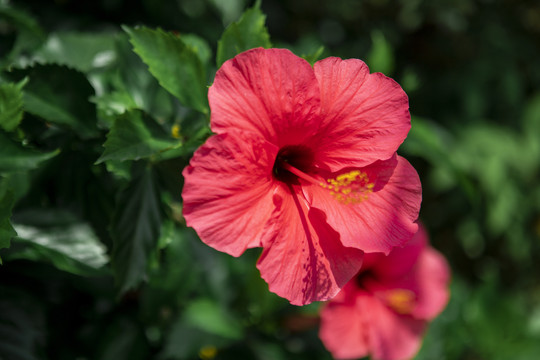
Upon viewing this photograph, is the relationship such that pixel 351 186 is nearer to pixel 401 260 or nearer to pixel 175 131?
pixel 175 131

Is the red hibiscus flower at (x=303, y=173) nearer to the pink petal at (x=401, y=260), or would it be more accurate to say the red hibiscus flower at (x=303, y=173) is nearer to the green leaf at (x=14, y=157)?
the green leaf at (x=14, y=157)

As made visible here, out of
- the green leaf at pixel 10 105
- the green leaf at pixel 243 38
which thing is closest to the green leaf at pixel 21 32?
the green leaf at pixel 10 105

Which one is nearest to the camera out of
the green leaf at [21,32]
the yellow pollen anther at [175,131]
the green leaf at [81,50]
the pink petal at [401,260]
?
the yellow pollen anther at [175,131]

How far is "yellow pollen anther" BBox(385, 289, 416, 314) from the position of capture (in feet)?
4.50

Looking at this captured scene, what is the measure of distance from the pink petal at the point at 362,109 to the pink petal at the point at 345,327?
573mm

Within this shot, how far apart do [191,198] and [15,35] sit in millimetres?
810

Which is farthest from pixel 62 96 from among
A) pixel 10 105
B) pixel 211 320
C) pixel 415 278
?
pixel 415 278

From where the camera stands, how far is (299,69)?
761 millimetres

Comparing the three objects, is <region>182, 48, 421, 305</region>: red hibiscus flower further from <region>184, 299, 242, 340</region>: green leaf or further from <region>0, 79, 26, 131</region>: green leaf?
<region>184, 299, 242, 340</region>: green leaf

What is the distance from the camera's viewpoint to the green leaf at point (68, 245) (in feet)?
3.01

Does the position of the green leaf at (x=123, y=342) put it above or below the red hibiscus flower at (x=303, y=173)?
below

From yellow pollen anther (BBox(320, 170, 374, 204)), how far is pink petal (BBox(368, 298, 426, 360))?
2.04ft

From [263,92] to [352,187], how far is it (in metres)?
0.23

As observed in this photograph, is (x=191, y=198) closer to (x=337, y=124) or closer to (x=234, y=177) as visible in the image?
(x=234, y=177)
